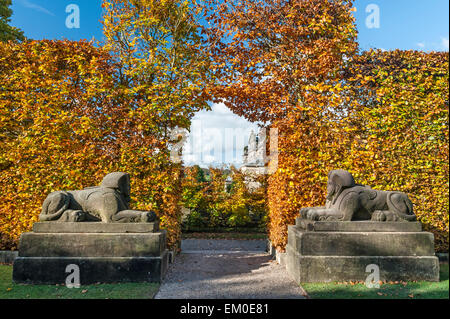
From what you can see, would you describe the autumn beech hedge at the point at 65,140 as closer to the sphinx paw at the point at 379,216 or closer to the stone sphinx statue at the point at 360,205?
the stone sphinx statue at the point at 360,205

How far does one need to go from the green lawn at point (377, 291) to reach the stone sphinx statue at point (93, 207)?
149 inches

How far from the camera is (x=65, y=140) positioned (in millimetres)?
8562

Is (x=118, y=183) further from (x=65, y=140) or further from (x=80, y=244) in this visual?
(x=65, y=140)

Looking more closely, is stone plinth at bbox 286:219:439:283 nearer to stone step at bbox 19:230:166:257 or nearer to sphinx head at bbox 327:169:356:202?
sphinx head at bbox 327:169:356:202

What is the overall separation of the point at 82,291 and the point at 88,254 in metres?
0.80

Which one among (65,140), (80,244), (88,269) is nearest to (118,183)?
(80,244)

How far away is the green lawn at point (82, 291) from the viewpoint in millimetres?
5551

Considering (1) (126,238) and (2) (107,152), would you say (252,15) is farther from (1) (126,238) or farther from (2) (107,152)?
(1) (126,238)

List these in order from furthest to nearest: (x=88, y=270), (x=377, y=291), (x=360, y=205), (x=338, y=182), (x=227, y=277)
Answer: (x=227, y=277)
(x=338, y=182)
(x=360, y=205)
(x=88, y=270)
(x=377, y=291)

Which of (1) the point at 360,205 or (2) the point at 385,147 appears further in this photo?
(2) the point at 385,147

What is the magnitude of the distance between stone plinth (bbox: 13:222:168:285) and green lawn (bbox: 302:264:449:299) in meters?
3.29

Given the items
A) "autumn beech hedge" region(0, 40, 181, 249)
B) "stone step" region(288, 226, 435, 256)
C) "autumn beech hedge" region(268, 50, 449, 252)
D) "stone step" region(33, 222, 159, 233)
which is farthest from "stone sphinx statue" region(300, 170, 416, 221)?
"autumn beech hedge" region(0, 40, 181, 249)

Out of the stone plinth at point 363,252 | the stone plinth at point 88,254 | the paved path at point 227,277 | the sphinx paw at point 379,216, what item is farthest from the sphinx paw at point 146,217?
the sphinx paw at point 379,216

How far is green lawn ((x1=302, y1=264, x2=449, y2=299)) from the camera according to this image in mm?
5410
